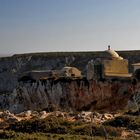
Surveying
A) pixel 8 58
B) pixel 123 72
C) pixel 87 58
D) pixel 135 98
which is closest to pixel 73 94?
pixel 123 72

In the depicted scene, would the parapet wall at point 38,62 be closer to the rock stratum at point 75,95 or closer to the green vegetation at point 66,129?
the rock stratum at point 75,95

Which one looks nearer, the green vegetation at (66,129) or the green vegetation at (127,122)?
the green vegetation at (66,129)

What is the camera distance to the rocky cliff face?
36.5 metres

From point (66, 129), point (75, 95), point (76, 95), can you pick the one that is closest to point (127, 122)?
point (66, 129)

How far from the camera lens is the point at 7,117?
23.7m

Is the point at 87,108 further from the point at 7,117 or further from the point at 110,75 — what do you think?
the point at 7,117

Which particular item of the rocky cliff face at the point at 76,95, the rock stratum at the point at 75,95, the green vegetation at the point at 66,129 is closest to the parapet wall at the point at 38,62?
the rock stratum at the point at 75,95

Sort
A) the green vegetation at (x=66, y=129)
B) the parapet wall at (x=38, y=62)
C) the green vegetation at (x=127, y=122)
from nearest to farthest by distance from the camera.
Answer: the green vegetation at (x=66, y=129), the green vegetation at (x=127, y=122), the parapet wall at (x=38, y=62)

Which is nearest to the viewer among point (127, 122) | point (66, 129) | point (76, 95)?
point (66, 129)

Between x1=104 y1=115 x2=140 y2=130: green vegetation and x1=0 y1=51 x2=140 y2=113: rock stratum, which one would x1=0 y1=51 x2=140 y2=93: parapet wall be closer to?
x1=0 y1=51 x2=140 y2=113: rock stratum

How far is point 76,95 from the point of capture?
38.3 m

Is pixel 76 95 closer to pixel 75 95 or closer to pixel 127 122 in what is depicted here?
pixel 75 95

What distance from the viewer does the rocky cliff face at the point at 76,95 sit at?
120 ft

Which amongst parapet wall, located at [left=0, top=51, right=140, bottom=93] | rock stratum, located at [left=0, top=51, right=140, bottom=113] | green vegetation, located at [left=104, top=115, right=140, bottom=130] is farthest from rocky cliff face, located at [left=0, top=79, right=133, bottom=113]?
parapet wall, located at [left=0, top=51, right=140, bottom=93]
